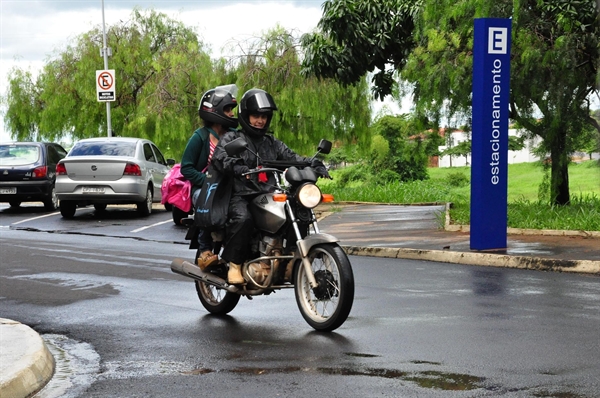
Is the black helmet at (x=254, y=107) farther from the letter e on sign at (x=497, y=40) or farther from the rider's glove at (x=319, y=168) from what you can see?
the letter e on sign at (x=497, y=40)

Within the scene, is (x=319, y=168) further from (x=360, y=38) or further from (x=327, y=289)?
(x=360, y=38)

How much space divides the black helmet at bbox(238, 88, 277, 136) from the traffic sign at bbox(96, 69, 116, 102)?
2604 cm

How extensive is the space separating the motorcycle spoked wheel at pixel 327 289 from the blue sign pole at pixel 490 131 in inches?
219

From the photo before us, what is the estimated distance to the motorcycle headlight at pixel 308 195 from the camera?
788 centimetres

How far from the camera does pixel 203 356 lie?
23.4 feet

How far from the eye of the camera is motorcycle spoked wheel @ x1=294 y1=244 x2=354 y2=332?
7.61 m

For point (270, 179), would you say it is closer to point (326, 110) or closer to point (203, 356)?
point (203, 356)

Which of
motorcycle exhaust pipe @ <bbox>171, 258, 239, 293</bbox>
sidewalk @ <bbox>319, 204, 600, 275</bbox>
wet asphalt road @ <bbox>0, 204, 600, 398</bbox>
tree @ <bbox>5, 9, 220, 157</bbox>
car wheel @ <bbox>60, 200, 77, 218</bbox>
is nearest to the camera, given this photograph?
wet asphalt road @ <bbox>0, 204, 600, 398</bbox>

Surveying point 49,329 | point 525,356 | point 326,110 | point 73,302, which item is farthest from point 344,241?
point 326,110

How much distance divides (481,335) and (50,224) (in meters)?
14.8

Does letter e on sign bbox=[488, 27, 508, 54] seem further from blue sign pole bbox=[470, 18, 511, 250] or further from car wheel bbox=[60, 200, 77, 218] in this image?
car wheel bbox=[60, 200, 77, 218]

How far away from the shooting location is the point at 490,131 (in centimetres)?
1316

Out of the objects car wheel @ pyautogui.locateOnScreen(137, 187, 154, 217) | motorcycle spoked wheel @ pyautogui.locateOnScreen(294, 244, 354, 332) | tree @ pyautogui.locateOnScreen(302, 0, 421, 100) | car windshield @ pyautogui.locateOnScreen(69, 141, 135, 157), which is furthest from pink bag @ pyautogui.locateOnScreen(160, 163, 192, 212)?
tree @ pyautogui.locateOnScreen(302, 0, 421, 100)

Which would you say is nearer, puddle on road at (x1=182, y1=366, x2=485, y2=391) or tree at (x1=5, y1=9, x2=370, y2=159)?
puddle on road at (x1=182, y1=366, x2=485, y2=391)
